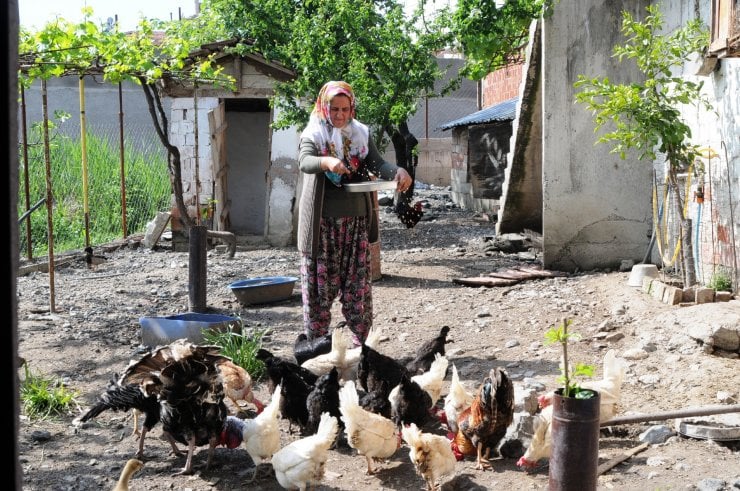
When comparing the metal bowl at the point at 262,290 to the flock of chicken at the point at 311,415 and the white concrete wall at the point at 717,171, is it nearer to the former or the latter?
the flock of chicken at the point at 311,415

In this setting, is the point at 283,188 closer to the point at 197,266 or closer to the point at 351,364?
the point at 197,266

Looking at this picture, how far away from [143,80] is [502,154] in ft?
40.6

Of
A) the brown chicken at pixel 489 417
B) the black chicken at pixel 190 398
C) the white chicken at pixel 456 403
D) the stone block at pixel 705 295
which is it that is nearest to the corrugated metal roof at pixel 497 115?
the stone block at pixel 705 295

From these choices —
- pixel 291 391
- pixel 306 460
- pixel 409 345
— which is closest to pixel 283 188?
→ pixel 409 345

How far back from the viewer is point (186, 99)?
13.9m

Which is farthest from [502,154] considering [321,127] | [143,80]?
[321,127]

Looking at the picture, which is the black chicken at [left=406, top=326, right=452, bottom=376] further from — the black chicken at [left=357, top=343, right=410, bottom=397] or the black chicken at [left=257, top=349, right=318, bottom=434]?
the black chicken at [left=257, top=349, right=318, bottom=434]

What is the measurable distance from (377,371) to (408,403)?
52 cm

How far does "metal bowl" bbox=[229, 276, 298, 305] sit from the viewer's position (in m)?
8.86

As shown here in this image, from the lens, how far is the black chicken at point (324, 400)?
15.8 ft

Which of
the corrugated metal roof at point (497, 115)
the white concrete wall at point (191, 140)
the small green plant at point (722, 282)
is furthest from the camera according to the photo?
the corrugated metal roof at point (497, 115)

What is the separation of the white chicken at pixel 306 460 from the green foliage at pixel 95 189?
40.6ft

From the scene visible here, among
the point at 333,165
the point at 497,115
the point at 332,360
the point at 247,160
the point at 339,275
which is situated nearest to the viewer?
the point at 333,165

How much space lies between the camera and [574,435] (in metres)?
3.14
